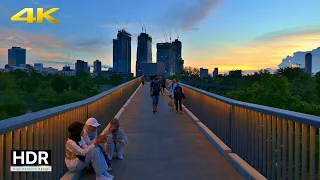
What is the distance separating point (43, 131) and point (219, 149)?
15.2 feet

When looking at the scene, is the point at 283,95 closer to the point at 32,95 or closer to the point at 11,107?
the point at 11,107

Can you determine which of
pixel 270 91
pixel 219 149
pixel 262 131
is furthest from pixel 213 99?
pixel 270 91

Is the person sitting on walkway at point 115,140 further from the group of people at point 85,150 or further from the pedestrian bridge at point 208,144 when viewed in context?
the group of people at point 85,150

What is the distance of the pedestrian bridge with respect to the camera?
4270 mm

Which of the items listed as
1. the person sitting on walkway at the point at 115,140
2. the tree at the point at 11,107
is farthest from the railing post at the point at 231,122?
the tree at the point at 11,107

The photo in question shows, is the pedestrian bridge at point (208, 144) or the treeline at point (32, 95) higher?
the pedestrian bridge at point (208, 144)

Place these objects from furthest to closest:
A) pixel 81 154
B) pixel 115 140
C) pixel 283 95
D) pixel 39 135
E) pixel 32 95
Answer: pixel 32 95 → pixel 283 95 → pixel 115 140 → pixel 81 154 → pixel 39 135

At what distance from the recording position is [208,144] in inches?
369

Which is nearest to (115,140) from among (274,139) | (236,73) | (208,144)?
(208,144)

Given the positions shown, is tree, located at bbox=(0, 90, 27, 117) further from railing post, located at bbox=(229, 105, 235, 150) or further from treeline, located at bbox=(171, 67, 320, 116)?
railing post, located at bbox=(229, 105, 235, 150)

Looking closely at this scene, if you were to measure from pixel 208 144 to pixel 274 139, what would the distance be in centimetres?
417

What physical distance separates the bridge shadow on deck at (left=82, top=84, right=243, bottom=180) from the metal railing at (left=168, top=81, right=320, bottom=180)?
567mm

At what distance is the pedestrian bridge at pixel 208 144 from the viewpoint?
427 cm

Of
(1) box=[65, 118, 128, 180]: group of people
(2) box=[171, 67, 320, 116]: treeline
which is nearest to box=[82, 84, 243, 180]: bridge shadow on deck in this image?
(1) box=[65, 118, 128, 180]: group of people
